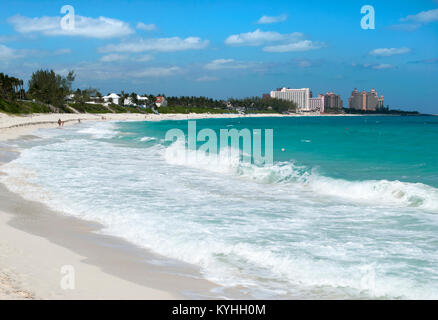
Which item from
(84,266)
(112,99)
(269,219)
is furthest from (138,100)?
(84,266)

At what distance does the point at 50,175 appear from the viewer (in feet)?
58.3

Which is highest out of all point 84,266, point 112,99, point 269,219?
point 112,99

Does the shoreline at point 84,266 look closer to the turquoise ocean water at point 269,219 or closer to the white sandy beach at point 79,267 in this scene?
the white sandy beach at point 79,267

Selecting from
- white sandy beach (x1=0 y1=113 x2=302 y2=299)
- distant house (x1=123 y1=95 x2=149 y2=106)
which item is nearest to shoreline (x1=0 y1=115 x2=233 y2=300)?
white sandy beach (x1=0 y1=113 x2=302 y2=299)

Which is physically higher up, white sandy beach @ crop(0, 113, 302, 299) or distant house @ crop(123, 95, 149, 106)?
distant house @ crop(123, 95, 149, 106)

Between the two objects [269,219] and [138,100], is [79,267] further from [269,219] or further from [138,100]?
A: [138,100]

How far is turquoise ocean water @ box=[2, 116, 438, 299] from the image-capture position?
7.17 m

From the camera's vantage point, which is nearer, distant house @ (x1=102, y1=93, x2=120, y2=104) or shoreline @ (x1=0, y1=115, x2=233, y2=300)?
shoreline @ (x1=0, y1=115, x2=233, y2=300)

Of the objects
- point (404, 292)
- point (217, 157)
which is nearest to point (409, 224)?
point (404, 292)

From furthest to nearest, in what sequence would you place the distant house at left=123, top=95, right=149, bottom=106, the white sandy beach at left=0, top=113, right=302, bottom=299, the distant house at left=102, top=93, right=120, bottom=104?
the distant house at left=123, top=95, right=149, bottom=106 → the distant house at left=102, top=93, right=120, bottom=104 → the white sandy beach at left=0, top=113, right=302, bottom=299

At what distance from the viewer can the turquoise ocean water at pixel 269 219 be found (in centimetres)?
717

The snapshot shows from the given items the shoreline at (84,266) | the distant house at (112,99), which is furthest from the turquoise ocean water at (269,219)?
the distant house at (112,99)

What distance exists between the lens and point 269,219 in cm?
1120

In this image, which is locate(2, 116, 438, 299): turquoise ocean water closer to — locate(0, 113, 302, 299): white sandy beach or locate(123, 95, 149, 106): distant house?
locate(0, 113, 302, 299): white sandy beach
